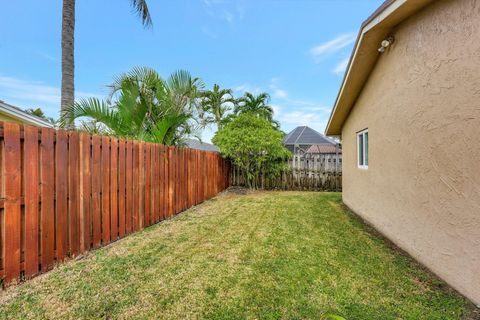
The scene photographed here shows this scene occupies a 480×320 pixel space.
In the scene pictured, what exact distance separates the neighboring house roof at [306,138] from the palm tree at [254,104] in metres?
2.71

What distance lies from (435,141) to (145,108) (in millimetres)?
6121

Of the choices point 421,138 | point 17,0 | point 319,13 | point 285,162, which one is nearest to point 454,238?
point 421,138

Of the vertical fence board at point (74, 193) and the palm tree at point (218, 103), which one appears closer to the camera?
the vertical fence board at point (74, 193)

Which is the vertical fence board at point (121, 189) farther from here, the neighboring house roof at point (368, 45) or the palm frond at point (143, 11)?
the palm frond at point (143, 11)

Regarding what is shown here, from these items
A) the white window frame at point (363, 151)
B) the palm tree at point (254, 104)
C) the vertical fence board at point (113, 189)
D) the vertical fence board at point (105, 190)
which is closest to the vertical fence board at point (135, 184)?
the vertical fence board at point (113, 189)

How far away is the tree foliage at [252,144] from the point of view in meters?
9.57

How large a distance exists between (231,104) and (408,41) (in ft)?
53.0

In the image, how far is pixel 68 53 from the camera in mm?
5703

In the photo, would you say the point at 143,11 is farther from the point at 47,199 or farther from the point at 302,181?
the point at 302,181

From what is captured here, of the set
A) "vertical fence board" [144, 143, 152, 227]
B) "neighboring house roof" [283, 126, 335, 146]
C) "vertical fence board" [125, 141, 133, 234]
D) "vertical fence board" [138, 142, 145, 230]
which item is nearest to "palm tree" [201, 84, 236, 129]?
"neighboring house roof" [283, 126, 335, 146]

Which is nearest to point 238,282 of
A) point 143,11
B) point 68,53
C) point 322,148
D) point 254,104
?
point 68,53

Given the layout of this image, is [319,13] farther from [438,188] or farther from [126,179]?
[126,179]

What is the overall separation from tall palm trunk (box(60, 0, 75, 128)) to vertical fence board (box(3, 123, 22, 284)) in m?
3.55

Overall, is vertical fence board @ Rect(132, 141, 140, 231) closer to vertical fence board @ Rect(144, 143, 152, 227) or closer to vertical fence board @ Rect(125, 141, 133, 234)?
vertical fence board @ Rect(125, 141, 133, 234)
